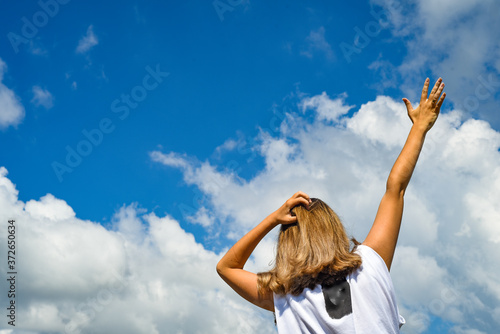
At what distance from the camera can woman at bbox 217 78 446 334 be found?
3.13 m

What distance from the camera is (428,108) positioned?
4.23m

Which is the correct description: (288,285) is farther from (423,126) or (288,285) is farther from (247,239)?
(423,126)

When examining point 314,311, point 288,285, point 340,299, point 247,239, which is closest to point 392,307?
point 340,299

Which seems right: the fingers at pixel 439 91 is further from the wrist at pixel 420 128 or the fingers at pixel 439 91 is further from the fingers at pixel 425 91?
the wrist at pixel 420 128

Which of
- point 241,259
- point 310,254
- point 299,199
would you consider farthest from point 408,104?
point 241,259

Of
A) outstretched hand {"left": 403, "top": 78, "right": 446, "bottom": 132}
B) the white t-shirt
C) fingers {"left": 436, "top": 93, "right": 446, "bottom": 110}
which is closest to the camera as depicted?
the white t-shirt

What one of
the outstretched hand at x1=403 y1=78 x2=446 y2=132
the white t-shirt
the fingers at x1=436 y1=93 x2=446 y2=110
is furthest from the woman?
the fingers at x1=436 y1=93 x2=446 y2=110

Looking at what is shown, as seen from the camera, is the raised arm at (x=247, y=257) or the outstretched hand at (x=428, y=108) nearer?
the raised arm at (x=247, y=257)

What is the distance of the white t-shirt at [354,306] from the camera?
3.08 meters

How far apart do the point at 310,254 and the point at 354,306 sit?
52 centimetres

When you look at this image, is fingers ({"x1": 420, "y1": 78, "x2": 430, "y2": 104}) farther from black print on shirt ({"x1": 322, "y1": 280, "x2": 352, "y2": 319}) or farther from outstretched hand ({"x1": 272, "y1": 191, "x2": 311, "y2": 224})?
black print on shirt ({"x1": 322, "y1": 280, "x2": 352, "y2": 319})

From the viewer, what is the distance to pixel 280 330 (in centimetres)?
337

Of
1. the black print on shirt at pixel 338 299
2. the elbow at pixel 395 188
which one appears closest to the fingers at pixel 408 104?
the elbow at pixel 395 188

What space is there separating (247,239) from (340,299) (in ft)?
3.71
